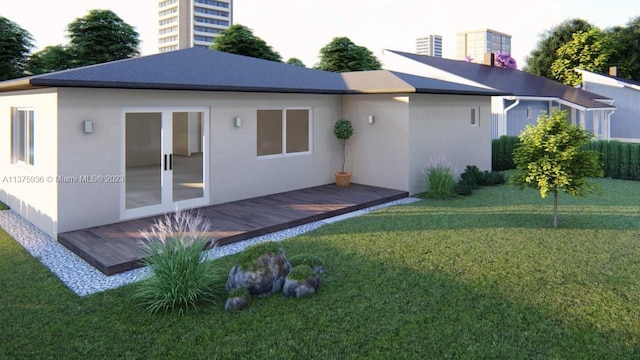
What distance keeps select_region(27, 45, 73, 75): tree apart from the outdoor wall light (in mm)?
26340

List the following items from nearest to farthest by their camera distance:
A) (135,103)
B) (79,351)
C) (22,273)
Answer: (79,351), (22,273), (135,103)

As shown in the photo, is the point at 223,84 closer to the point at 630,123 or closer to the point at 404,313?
the point at 404,313

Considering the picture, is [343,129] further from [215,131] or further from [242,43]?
[242,43]

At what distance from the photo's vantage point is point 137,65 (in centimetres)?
930

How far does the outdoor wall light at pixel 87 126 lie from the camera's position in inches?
315

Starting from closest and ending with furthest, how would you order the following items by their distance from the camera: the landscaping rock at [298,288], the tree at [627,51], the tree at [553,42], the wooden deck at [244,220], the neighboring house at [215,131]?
the landscaping rock at [298,288] → the wooden deck at [244,220] → the neighboring house at [215,131] → the tree at [627,51] → the tree at [553,42]

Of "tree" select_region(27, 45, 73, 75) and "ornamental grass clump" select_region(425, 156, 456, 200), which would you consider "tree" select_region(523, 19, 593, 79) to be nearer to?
"ornamental grass clump" select_region(425, 156, 456, 200)

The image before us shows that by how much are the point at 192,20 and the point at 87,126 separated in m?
124

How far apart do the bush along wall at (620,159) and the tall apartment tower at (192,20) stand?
117 meters

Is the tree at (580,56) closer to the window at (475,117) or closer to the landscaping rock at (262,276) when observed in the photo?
the window at (475,117)

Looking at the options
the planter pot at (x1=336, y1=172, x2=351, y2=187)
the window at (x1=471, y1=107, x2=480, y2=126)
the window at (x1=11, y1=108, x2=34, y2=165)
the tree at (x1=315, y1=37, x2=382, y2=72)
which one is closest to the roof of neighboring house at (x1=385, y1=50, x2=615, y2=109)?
the window at (x1=471, y1=107, x2=480, y2=126)

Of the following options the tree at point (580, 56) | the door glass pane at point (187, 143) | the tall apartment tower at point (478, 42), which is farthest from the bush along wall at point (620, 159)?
the tall apartment tower at point (478, 42)

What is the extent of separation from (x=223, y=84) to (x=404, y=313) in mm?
6404

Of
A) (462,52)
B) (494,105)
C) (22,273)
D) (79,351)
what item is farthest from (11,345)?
(462,52)
